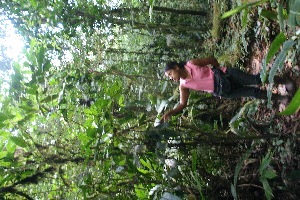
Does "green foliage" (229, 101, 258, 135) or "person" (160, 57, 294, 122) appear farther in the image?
"person" (160, 57, 294, 122)

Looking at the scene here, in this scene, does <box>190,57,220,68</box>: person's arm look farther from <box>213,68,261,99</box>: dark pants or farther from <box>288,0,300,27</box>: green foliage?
<box>288,0,300,27</box>: green foliage

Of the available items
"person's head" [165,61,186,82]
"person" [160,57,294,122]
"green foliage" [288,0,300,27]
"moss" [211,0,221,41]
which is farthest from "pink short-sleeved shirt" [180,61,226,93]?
"moss" [211,0,221,41]

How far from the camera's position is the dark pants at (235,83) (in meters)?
2.69

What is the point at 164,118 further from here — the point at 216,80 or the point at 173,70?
the point at 216,80

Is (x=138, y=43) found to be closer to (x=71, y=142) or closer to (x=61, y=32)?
(x=61, y=32)

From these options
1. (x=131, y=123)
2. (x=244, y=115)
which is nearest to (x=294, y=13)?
(x=244, y=115)

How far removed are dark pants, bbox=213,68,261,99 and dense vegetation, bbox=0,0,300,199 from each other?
124 millimetres

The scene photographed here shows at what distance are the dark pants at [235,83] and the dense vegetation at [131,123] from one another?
12cm

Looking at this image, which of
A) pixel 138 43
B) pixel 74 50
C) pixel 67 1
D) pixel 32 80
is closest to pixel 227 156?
pixel 32 80

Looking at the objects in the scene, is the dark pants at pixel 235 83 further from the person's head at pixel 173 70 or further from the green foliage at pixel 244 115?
the person's head at pixel 173 70

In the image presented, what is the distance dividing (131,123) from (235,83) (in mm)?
1279

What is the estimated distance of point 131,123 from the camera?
3.53m

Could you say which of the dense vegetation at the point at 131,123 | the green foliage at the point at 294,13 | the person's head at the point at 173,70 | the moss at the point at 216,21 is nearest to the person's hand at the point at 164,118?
the dense vegetation at the point at 131,123

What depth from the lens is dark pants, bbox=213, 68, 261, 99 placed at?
269 centimetres
